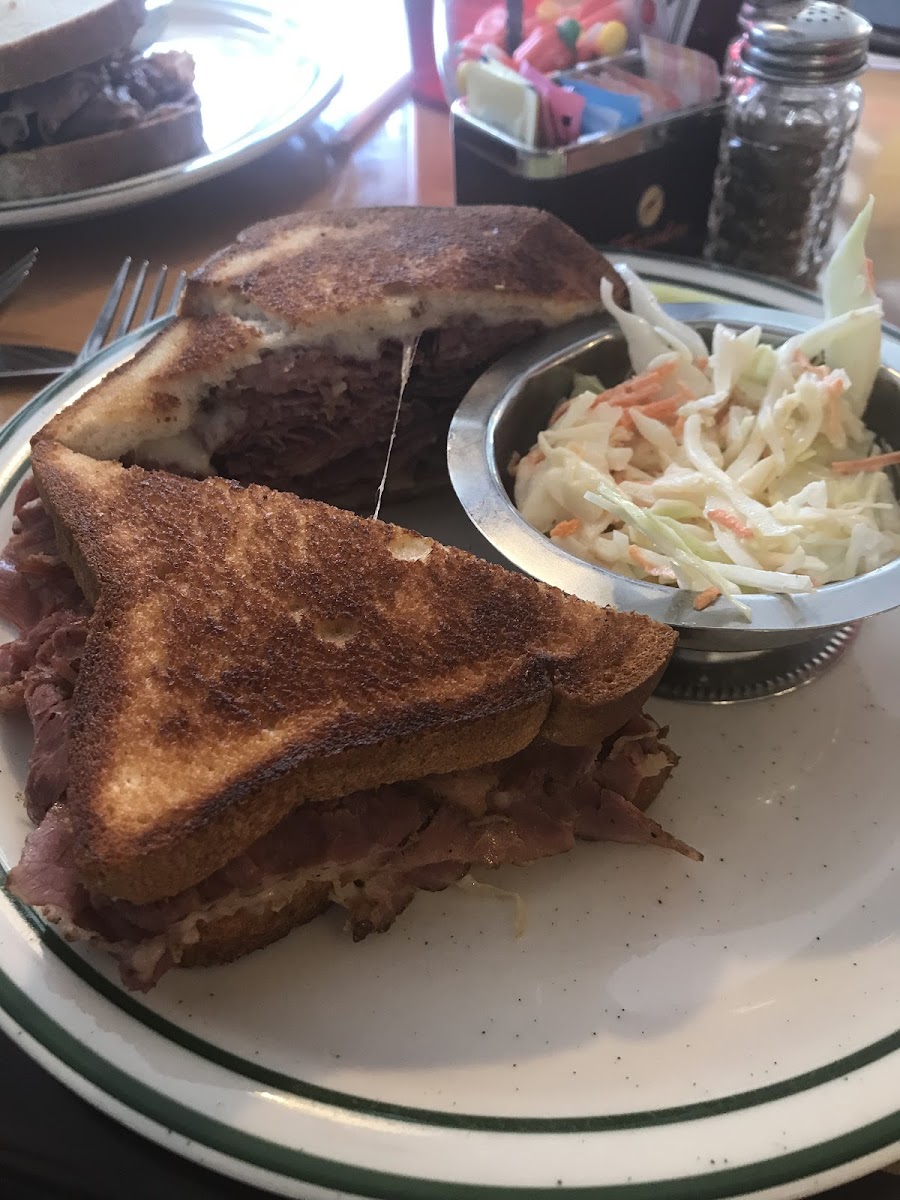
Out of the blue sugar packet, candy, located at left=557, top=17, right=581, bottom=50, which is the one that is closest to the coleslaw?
the blue sugar packet

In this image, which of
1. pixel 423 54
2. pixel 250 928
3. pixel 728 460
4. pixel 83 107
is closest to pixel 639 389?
pixel 728 460

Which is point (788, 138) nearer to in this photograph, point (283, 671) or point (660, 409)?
point (660, 409)

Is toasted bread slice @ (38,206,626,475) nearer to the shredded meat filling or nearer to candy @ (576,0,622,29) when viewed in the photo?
the shredded meat filling

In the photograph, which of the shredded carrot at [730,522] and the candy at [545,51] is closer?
the shredded carrot at [730,522]

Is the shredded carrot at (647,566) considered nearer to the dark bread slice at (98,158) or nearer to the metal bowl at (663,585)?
the metal bowl at (663,585)

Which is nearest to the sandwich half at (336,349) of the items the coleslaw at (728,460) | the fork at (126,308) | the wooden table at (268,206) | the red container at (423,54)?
the coleslaw at (728,460)
